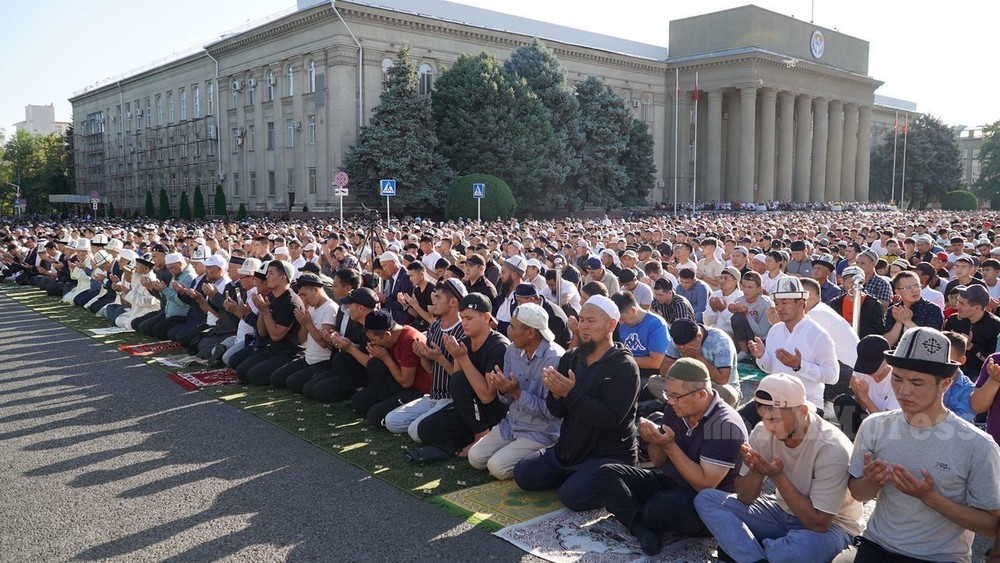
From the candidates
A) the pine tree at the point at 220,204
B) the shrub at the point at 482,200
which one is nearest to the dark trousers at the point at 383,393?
the shrub at the point at 482,200

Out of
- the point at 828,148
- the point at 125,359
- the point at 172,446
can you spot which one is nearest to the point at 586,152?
the point at 828,148

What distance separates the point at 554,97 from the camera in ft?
169

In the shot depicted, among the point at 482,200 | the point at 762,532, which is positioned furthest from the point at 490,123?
the point at 762,532

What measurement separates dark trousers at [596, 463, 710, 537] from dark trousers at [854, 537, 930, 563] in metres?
1.21

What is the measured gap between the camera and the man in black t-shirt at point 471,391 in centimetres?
756

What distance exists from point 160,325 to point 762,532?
12.2 meters

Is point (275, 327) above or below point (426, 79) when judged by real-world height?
below

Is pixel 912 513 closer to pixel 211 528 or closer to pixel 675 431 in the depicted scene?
pixel 675 431

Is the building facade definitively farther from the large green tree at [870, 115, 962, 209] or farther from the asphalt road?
the asphalt road

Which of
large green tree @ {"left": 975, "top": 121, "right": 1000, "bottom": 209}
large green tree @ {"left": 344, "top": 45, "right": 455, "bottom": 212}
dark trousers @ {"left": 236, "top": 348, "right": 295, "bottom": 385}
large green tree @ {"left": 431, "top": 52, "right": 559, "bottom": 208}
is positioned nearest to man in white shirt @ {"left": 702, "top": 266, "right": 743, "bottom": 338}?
dark trousers @ {"left": 236, "top": 348, "right": 295, "bottom": 385}

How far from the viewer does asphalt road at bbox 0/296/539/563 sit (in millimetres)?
5836

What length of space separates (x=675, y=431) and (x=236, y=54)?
58.4 m

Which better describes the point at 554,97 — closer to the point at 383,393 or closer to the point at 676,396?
the point at 383,393

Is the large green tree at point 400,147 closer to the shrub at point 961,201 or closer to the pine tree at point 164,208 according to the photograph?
the pine tree at point 164,208
